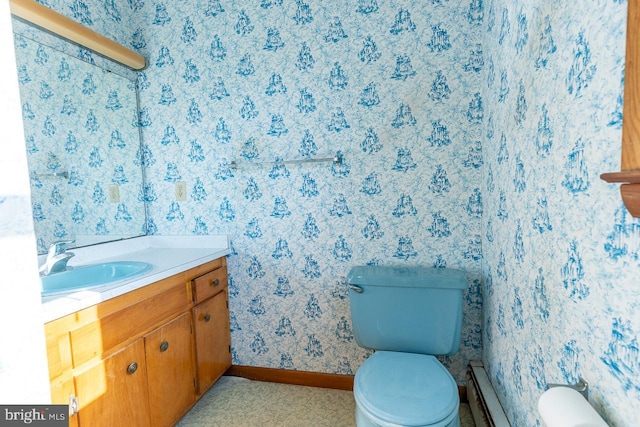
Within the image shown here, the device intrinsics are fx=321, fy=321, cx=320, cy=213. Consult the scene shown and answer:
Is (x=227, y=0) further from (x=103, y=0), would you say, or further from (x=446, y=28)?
(x=446, y=28)

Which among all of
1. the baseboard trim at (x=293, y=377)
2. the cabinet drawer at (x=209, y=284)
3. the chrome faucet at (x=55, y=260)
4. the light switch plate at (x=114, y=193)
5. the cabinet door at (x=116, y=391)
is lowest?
the baseboard trim at (x=293, y=377)

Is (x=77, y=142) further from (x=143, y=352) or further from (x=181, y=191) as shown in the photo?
(x=143, y=352)

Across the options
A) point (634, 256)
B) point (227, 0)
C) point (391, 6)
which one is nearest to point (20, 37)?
point (227, 0)

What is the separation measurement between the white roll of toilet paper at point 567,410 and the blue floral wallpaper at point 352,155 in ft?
0.70

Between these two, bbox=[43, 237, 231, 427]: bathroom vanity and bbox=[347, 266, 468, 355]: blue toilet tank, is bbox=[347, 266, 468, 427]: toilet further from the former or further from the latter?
bbox=[43, 237, 231, 427]: bathroom vanity

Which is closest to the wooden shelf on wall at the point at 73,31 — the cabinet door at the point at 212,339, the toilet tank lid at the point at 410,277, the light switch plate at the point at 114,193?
the light switch plate at the point at 114,193

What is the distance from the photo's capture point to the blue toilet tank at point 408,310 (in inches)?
56.8

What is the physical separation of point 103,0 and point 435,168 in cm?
206

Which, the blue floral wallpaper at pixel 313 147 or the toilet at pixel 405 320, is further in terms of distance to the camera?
the blue floral wallpaper at pixel 313 147

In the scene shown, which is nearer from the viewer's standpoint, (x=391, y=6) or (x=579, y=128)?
(x=579, y=128)

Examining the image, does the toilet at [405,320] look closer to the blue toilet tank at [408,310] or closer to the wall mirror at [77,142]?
the blue toilet tank at [408,310]

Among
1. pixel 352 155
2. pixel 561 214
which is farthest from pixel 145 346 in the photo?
pixel 561 214

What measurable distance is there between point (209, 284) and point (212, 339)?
Result: 317 millimetres

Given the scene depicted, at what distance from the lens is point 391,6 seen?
1.62 meters
